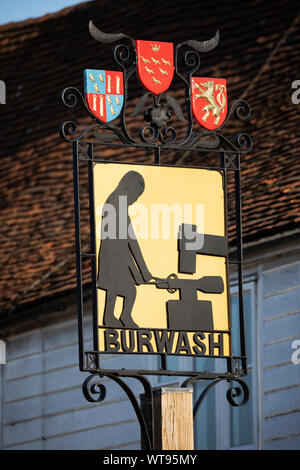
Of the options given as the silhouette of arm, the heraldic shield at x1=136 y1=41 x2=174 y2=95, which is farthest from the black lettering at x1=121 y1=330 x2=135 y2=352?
the heraldic shield at x1=136 y1=41 x2=174 y2=95

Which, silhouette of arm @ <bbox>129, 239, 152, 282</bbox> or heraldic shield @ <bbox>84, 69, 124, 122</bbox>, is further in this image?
heraldic shield @ <bbox>84, 69, 124, 122</bbox>

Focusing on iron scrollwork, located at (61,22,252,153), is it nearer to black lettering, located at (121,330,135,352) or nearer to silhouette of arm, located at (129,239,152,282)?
silhouette of arm, located at (129,239,152,282)

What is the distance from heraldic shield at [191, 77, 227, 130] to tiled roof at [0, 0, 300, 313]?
123 inches

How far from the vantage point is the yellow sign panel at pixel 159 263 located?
26.5 feet

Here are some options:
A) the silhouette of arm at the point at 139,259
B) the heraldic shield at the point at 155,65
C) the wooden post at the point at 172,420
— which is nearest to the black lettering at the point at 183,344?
the wooden post at the point at 172,420

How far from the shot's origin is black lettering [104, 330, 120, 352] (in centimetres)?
798

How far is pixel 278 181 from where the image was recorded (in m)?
12.8

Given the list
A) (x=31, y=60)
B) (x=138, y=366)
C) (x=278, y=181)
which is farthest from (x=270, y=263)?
(x=31, y=60)

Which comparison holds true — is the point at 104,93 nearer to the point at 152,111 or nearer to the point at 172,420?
the point at 152,111

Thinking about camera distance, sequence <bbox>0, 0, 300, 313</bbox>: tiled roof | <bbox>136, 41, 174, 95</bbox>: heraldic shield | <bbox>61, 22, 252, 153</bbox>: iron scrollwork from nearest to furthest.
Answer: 1. <bbox>61, 22, 252, 153</bbox>: iron scrollwork
2. <bbox>136, 41, 174, 95</bbox>: heraldic shield
3. <bbox>0, 0, 300, 313</bbox>: tiled roof

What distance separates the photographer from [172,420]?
798 centimetres

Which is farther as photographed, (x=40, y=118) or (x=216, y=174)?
(x=40, y=118)

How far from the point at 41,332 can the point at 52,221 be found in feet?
4.79

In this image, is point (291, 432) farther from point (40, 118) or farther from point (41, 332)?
point (40, 118)
